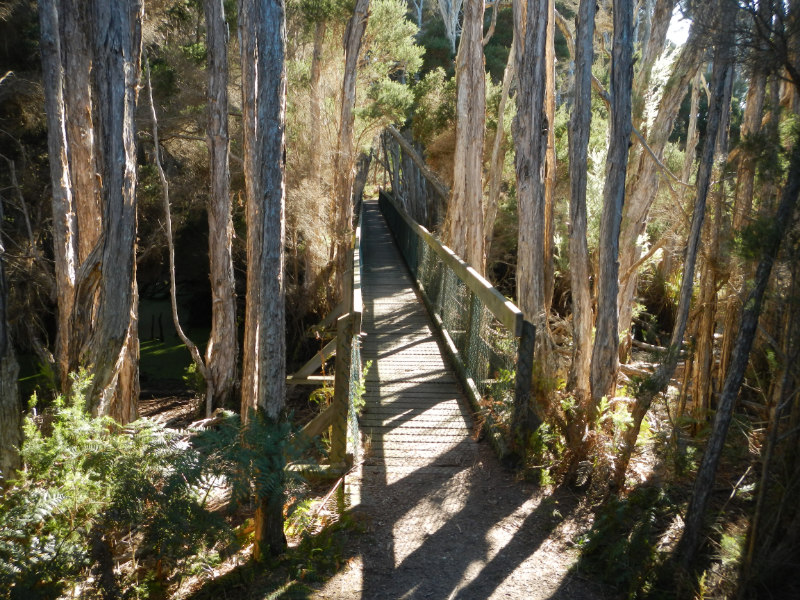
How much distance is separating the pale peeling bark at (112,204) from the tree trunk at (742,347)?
506cm

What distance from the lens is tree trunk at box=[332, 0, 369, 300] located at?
48.8 feet

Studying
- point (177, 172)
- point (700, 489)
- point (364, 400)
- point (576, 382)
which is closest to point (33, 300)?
point (177, 172)

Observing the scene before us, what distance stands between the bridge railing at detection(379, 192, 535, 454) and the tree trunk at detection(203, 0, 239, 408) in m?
3.75

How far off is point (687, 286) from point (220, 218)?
8.12 metres

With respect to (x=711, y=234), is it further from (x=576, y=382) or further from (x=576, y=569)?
(x=576, y=569)

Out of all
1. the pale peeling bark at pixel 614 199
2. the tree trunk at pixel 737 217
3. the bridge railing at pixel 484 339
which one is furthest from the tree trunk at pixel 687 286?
the bridge railing at pixel 484 339

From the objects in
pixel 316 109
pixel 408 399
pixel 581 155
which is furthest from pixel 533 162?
pixel 316 109

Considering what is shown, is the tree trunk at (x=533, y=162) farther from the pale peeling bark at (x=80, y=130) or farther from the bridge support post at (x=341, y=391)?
the pale peeling bark at (x=80, y=130)

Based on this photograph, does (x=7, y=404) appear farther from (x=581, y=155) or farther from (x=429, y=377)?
(x=581, y=155)

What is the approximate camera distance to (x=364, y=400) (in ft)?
24.8

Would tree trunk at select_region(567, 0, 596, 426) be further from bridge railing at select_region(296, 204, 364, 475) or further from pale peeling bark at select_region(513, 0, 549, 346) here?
bridge railing at select_region(296, 204, 364, 475)

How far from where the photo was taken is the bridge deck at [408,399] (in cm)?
627

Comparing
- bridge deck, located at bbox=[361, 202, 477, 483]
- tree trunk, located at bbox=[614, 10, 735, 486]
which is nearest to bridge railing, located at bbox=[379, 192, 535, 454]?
bridge deck, located at bbox=[361, 202, 477, 483]

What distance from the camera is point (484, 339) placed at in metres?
7.47
